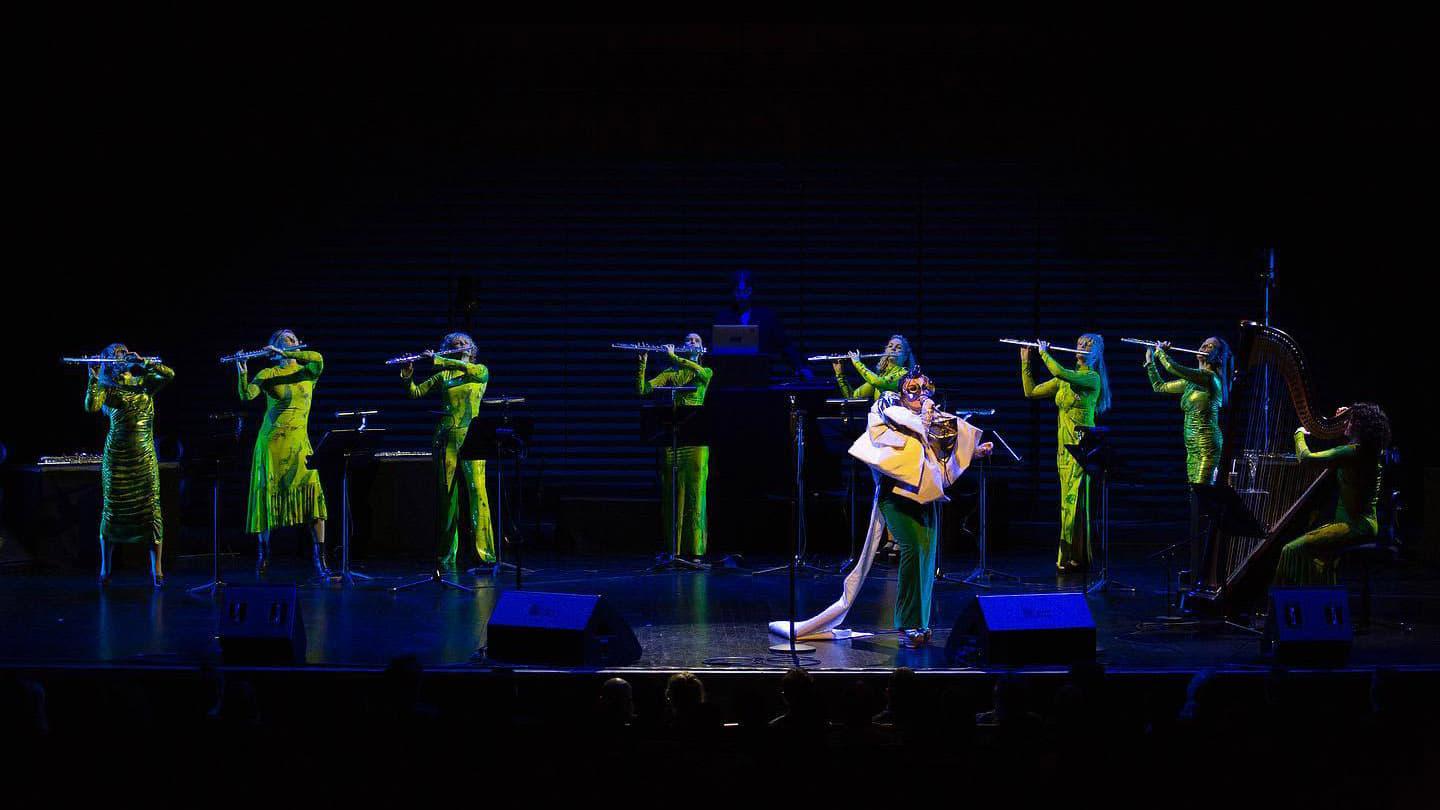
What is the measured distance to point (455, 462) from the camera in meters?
10.6

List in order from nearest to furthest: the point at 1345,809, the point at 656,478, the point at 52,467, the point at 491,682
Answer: the point at 1345,809, the point at 491,682, the point at 52,467, the point at 656,478

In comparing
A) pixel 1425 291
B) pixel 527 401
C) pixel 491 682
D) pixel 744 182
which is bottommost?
pixel 491 682

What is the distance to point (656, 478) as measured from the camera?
12703 millimetres

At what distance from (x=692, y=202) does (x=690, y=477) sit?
11.2ft

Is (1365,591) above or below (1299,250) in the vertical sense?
below

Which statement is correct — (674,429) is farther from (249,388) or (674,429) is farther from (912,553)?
(912,553)

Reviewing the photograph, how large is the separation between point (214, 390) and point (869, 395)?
21.9 ft

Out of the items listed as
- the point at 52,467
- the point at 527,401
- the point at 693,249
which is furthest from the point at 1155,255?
the point at 52,467

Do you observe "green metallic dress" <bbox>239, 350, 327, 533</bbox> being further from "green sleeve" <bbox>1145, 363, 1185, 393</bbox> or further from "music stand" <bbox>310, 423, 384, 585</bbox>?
"green sleeve" <bbox>1145, 363, 1185, 393</bbox>

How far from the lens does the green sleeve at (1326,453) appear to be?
25.2ft

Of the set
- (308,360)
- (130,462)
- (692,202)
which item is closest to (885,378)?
(692,202)

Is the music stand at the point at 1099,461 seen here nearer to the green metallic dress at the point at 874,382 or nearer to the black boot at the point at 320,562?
the green metallic dress at the point at 874,382

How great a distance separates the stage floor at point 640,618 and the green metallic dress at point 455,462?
17.5 inches

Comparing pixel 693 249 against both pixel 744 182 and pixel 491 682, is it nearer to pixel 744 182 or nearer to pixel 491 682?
pixel 744 182
